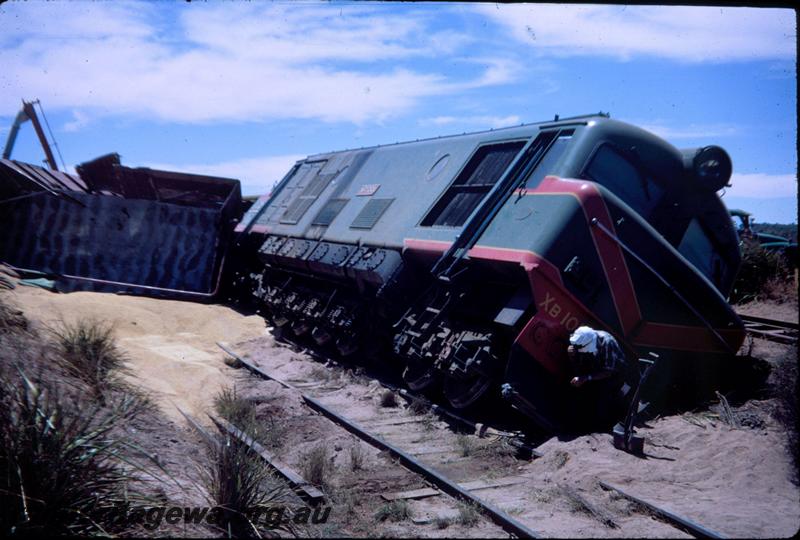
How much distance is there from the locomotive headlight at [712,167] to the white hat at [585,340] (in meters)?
2.83

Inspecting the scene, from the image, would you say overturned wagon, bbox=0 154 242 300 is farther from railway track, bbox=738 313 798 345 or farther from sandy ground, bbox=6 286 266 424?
railway track, bbox=738 313 798 345

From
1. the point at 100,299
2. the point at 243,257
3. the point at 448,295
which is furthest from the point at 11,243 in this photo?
the point at 448,295

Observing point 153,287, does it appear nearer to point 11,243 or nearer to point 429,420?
point 11,243

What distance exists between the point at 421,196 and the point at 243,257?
1004 cm

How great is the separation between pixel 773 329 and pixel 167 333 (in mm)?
12209

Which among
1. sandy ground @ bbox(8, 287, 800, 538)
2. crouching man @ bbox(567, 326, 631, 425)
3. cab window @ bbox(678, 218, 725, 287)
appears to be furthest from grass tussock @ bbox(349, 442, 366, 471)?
cab window @ bbox(678, 218, 725, 287)

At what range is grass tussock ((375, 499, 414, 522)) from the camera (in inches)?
219

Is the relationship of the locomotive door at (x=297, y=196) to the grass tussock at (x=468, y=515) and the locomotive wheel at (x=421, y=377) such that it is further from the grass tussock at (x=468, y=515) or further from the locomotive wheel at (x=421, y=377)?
the grass tussock at (x=468, y=515)

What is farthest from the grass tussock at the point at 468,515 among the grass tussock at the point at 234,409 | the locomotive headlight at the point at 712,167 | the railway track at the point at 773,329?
the railway track at the point at 773,329

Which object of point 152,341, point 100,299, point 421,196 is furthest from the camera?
point 100,299

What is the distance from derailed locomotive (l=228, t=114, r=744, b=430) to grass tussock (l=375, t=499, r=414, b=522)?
213cm

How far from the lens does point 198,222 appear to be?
18.8 metres

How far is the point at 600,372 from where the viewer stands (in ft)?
23.9

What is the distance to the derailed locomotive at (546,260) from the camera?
7.71 meters
